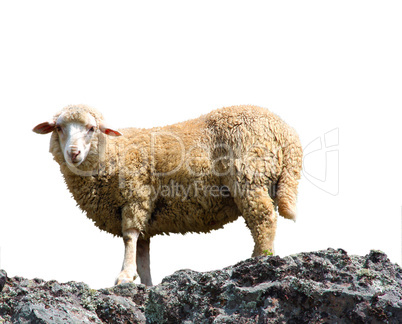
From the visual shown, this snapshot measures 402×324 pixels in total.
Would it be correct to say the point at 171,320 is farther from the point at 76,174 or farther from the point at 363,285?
the point at 76,174

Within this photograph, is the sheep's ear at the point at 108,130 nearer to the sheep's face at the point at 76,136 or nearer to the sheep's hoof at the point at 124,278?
the sheep's face at the point at 76,136

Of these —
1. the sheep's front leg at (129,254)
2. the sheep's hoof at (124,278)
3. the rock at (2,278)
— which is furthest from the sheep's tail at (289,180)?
the rock at (2,278)

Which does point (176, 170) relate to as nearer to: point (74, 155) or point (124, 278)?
point (74, 155)

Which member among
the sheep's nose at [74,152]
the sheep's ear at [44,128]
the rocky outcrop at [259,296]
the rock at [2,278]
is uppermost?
the sheep's ear at [44,128]

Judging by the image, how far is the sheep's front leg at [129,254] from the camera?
8.36m

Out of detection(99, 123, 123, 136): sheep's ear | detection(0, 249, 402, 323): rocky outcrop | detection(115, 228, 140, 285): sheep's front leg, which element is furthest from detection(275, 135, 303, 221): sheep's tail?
detection(0, 249, 402, 323): rocky outcrop

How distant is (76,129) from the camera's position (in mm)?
8531

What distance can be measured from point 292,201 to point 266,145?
3.04 ft

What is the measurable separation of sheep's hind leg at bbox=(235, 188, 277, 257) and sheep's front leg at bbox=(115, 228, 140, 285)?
1749 millimetres

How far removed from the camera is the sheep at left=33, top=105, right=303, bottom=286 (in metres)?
8.55

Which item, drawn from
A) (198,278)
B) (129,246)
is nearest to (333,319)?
(198,278)

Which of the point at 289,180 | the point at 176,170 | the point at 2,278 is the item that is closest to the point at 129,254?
the point at 176,170

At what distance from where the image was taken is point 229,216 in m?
8.95

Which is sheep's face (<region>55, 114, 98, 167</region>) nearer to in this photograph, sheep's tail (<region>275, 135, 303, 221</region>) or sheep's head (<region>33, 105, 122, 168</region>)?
sheep's head (<region>33, 105, 122, 168</region>)
